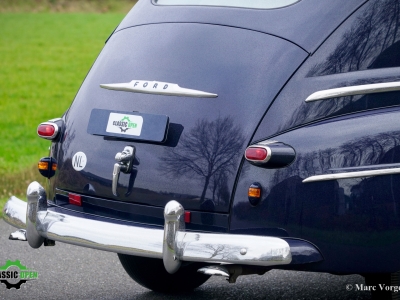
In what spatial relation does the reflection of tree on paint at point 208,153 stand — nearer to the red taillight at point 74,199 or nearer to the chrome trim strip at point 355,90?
the chrome trim strip at point 355,90

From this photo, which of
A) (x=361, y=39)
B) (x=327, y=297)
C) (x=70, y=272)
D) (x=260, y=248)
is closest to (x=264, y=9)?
(x=361, y=39)

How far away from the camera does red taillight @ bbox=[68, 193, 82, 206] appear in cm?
427

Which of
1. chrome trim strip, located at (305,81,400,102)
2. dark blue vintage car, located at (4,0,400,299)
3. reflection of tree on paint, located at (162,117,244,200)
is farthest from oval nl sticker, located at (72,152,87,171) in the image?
chrome trim strip, located at (305,81,400,102)

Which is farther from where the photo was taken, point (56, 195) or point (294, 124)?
point (56, 195)

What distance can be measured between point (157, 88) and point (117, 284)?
1.72 m

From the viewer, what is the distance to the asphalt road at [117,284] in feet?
16.5

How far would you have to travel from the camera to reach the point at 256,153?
12.3ft

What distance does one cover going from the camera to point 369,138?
3.80 meters

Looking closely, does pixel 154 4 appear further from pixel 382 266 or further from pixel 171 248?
pixel 382 266

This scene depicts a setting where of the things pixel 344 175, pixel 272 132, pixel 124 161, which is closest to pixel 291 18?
pixel 272 132

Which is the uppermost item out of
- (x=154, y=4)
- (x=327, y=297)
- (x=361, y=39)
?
(x=154, y=4)

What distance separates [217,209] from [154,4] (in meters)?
1.41

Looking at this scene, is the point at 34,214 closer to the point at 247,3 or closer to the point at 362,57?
the point at 247,3

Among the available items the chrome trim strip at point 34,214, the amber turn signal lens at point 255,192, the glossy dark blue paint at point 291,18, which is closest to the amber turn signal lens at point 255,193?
the amber turn signal lens at point 255,192
